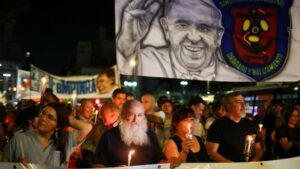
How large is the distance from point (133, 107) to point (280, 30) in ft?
9.62

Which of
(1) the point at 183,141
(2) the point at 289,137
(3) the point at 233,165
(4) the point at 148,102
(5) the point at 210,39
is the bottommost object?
(3) the point at 233,165

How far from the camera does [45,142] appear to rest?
4207mm

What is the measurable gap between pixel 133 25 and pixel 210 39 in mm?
1119

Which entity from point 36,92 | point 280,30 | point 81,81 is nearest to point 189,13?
point 280,30

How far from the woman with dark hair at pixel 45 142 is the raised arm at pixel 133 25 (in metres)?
1.36

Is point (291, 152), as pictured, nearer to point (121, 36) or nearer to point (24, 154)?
point (121, 36)

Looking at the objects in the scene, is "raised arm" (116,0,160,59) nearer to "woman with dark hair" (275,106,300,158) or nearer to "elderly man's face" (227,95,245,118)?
"elderly man's face" (227,95,245,118)

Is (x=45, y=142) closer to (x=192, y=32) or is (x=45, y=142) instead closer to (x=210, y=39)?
(x=192, y=32)

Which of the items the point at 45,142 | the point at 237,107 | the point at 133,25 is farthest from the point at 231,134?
the point at 45,142

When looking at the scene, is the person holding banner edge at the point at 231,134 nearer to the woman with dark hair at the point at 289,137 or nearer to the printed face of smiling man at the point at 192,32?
the printed face of smiling man at the point at 192,32

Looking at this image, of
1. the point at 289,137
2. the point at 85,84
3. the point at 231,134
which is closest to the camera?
the point at 231,134

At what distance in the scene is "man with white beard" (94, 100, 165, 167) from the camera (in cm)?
454

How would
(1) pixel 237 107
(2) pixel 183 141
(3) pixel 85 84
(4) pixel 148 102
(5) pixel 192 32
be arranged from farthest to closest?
(3) pixel 85 84 → (4) pixel 148 102 → (5) pixel 192 32 → (1) pixel 237 107 → (2) pixel 183 141

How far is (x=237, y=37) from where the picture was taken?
631 centimetres
